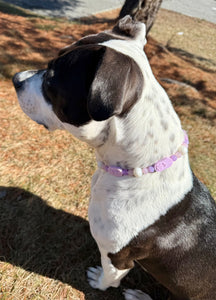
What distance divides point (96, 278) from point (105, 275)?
0.39 metres

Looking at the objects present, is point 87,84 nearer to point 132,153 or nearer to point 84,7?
point 132,153

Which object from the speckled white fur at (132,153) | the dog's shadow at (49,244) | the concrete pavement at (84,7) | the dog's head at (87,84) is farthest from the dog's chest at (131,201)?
the concrete pavement at (84,7)

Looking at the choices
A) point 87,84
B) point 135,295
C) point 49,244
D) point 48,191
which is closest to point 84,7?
point 48,191

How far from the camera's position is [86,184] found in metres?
3.89

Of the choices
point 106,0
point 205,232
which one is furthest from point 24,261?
point 106,0

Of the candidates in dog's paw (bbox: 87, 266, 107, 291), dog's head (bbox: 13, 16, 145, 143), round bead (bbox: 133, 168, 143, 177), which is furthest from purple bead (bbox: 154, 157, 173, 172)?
dog's paw (bbox: 87, 266, 107, 291)

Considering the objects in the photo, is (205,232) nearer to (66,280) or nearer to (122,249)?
(122,249)

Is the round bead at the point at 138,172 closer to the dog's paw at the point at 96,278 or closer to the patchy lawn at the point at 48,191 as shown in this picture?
the dog's paw at the point at 96,278

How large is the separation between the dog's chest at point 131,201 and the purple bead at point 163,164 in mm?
79

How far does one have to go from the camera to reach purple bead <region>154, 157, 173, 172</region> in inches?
72.9

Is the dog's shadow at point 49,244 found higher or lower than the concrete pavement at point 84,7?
lower

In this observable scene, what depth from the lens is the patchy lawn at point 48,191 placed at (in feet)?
9.56

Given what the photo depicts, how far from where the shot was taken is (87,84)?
166cm

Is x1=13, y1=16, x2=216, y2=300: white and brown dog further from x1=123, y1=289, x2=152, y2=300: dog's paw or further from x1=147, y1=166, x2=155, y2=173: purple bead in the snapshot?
x1=123, y1=289, x2=152, y2=300: dog's paw
